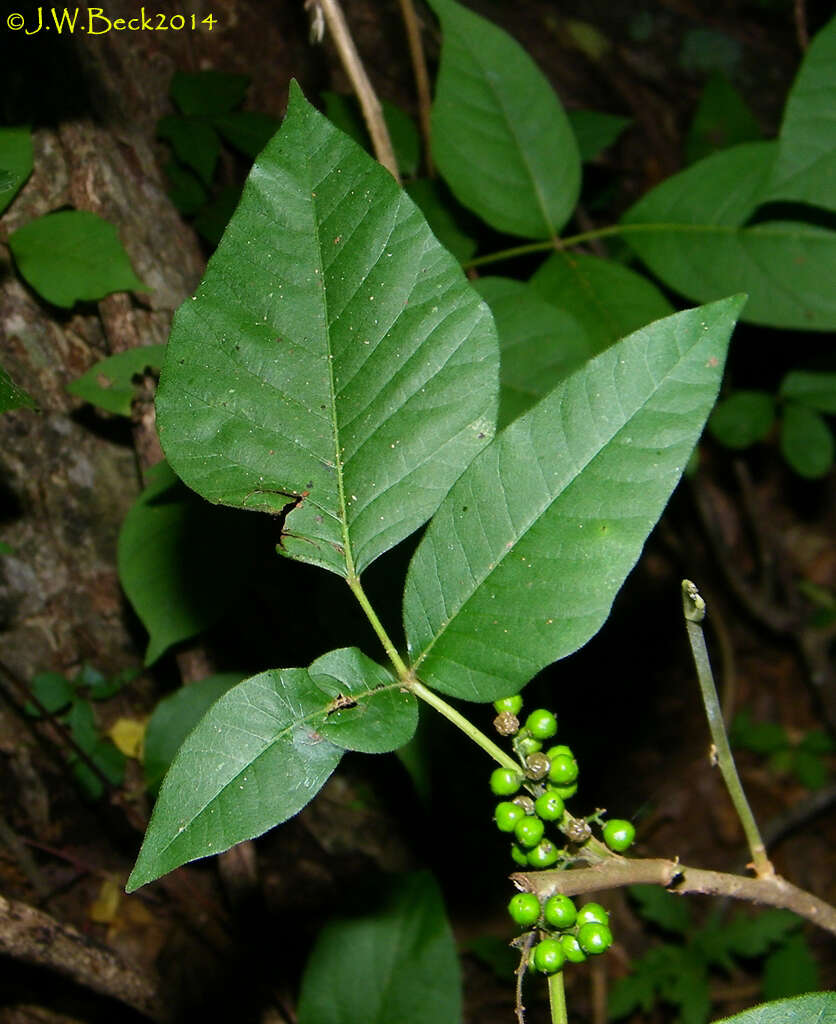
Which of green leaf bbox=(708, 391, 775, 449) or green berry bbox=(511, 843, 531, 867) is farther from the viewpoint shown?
green leaf bbox=(708, 391, 775, 449)

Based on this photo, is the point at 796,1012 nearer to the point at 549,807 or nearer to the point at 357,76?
the point at 549,807

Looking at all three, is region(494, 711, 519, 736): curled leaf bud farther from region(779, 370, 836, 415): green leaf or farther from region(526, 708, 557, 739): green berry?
region(779, 370, 836, 415): green leaf

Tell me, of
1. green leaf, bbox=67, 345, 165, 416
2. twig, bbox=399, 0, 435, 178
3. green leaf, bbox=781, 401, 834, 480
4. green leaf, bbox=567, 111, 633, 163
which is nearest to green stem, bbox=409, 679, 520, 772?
green leaf, bbox=67, 345, 165, 416

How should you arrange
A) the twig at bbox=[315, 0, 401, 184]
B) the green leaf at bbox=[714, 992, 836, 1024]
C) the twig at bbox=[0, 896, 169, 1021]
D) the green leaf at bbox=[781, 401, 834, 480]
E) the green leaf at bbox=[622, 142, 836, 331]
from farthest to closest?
the green leaf at bbox=[781, 401, 834, 480] → the green leaf at bbox=[622, 142, 836, 331] → the twig at bbox=[315, 0, 401, 184] → the twig at bbox=[0, 896, 169, 1021] → the green leaf at bbox=[714, 992, 836, 1024]

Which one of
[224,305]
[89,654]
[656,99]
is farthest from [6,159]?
[656,99]

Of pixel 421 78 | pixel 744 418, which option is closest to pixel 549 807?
pixel 421 78

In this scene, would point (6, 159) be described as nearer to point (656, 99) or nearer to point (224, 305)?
point (224, 305)
